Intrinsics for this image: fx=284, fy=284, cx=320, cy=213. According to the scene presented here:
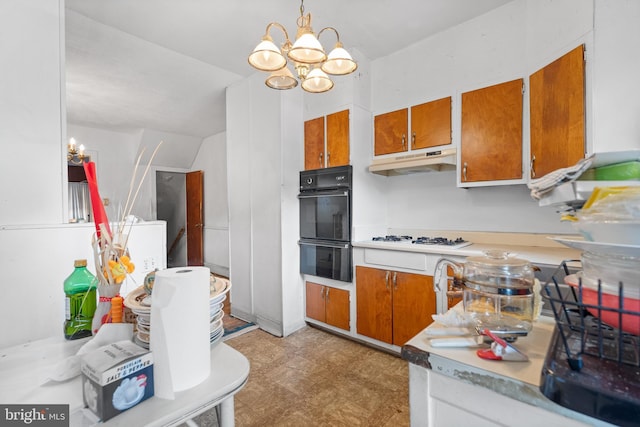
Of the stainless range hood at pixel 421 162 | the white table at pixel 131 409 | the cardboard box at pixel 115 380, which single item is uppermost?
the stainless range hood at pixel 421 162

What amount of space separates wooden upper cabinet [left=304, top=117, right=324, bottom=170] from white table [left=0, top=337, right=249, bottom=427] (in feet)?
Answer: 7.16

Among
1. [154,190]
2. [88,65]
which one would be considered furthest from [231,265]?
[154,190]

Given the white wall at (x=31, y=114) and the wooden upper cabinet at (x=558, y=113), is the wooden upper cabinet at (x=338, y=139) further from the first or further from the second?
the white wall at (x=31, y=114)

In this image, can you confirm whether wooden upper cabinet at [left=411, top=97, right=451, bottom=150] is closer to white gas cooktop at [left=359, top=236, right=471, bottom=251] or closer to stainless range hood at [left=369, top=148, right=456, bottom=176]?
stainless range hood at [left=369, top=148, right=456, bottom=176]

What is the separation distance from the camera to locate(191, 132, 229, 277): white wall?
494 cm

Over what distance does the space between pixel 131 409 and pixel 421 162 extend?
224 cm

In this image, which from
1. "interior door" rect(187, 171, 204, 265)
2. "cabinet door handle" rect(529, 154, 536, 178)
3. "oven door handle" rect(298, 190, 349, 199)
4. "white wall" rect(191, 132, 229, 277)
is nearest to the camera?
"cabinet door handle" rect(529, 154, 536, 178)

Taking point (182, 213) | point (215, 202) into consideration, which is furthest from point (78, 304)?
point (182, 213)

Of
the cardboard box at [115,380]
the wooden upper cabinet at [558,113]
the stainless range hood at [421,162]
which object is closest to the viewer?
the cardboard box at [115,380]

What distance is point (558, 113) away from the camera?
66.1 inches

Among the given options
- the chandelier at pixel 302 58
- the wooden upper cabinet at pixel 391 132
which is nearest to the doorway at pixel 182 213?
the wooden upper cabinet at pixel 391 132

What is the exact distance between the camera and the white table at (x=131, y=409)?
0.59 m

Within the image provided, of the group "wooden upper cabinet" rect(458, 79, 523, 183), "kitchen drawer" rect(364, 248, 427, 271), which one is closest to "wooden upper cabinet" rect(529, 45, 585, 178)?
"wooden upper cabinet" rect(458, 79, 523, 183)

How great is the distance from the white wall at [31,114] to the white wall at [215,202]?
324 centimetres
